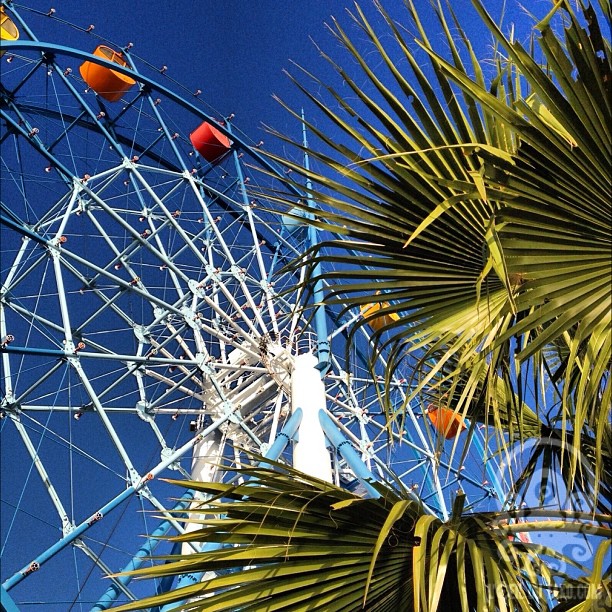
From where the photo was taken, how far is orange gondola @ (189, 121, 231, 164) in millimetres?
13891

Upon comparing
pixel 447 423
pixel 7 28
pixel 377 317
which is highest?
pixel 7 28

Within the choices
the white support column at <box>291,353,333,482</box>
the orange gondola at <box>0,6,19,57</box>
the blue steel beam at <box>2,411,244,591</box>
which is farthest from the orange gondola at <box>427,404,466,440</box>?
the orange gondola at <box>0,6,19,57</box>

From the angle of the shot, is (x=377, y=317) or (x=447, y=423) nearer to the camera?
(x=377, y=317)

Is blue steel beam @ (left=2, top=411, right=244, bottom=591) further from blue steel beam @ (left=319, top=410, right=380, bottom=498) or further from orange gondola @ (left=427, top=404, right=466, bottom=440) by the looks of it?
orange gondola @ (left=427, top=404, right=466, bottom=440)

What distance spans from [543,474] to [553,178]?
1794 mm

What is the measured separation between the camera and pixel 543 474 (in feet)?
11.7

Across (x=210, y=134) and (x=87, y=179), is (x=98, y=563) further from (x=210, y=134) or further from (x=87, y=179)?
(x=210, y=134)

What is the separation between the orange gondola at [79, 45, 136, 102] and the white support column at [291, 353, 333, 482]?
239 inches

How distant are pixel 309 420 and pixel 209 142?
7008mm

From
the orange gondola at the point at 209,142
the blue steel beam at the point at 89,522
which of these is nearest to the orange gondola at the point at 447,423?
the blue steel beam at the point at 89,522

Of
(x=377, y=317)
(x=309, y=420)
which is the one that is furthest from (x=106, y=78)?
(x=377, y=317)

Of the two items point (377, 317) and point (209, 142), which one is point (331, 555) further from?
point (209, 142)

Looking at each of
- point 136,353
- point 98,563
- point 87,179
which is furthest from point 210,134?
point 98,563

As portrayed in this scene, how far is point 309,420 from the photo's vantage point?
361 inches
